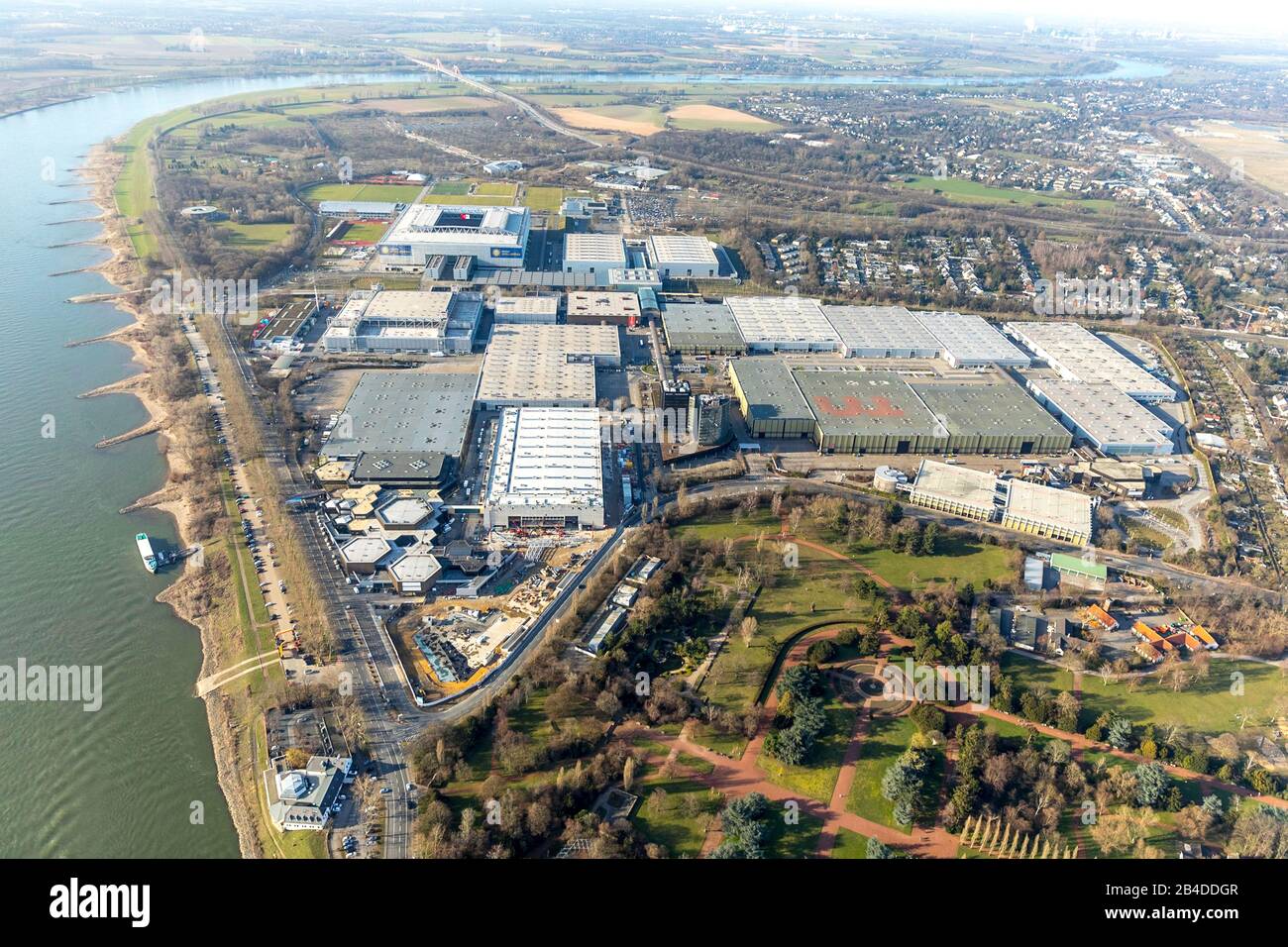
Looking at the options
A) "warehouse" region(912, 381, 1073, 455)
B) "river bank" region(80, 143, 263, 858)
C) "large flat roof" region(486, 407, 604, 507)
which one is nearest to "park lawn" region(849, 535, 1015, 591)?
"warehouse" region(912, 381, 1073, 455)

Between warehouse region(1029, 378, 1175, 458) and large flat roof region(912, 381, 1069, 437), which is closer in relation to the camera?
Result: large flat roof region(912, 381, 1069, 437)

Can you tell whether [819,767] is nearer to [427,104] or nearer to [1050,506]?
[1050,506]

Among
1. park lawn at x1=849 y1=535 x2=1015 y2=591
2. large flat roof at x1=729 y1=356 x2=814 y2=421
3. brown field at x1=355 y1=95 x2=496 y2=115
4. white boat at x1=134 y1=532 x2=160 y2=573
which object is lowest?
park lawn at x1=849 y1=535 x2=1015 y2=591

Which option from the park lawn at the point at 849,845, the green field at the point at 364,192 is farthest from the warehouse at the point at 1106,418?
the green field at the point at 364,192

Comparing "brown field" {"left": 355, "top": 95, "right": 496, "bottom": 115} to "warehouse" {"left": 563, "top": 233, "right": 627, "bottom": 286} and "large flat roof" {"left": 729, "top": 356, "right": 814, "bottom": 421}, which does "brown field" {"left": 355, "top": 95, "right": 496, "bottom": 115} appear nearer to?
"warehouse" {"left": 563, "top": 233, "right": 627, "bottom": 286}

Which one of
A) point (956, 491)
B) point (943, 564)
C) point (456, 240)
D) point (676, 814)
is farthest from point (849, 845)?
point (456, 240)
